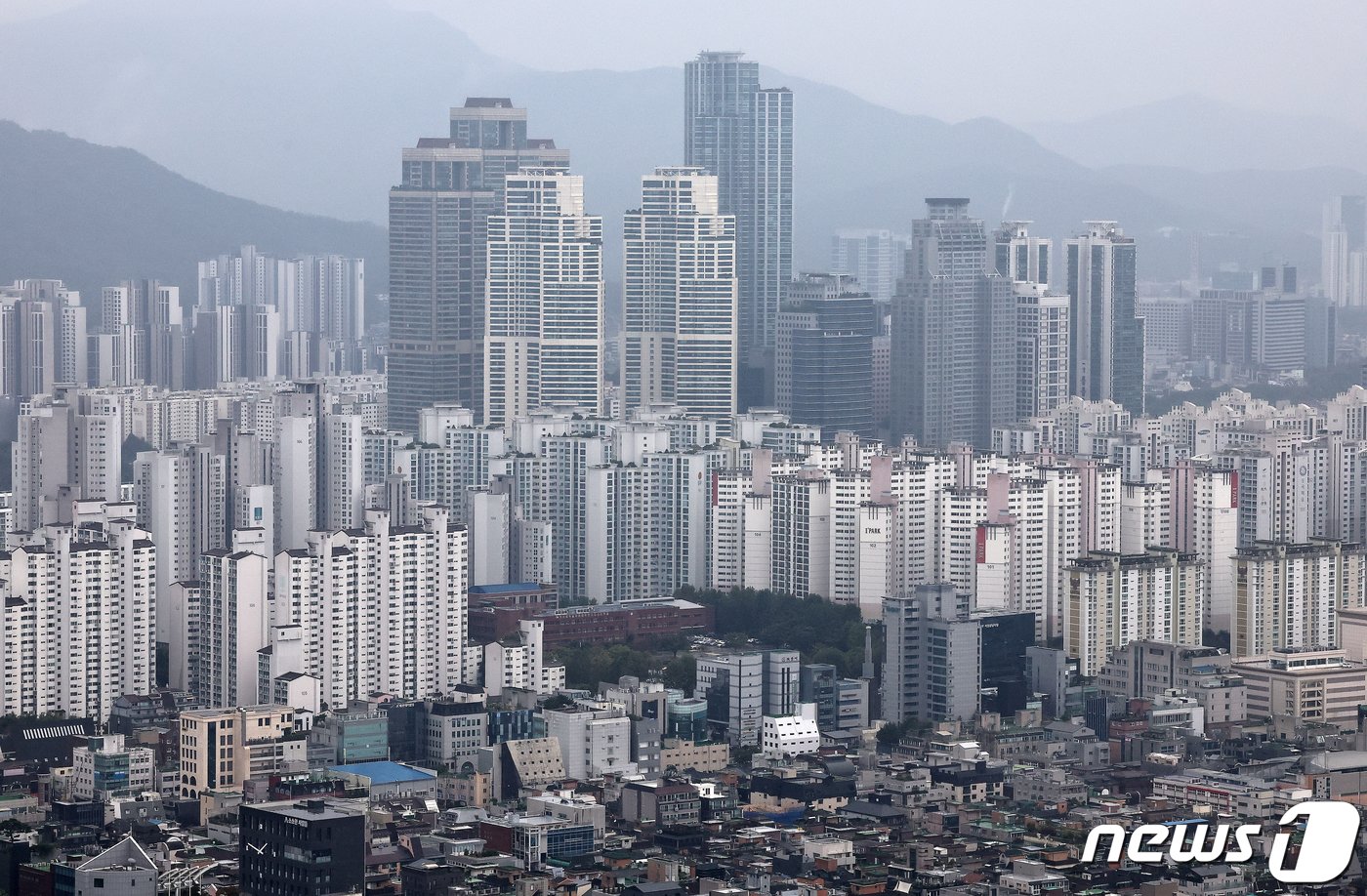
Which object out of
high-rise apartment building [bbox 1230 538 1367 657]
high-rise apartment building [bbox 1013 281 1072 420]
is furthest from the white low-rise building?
high-rise apartment building [bbox 1013 281 1072 420]

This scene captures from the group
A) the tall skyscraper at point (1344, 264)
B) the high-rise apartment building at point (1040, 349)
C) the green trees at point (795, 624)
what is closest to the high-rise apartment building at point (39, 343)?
the high-rise apartment building at point (1040, 349)

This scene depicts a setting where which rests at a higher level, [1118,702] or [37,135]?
[37,135]

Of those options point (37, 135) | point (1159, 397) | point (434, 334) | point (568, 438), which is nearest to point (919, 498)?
point (568, 438)

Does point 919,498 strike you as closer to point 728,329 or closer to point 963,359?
point 728,329

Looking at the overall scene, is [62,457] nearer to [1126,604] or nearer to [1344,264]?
[1126,604]

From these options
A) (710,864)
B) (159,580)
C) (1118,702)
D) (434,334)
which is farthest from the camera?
(434,334)

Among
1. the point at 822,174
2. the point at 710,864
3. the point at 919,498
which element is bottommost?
the point at 710,864

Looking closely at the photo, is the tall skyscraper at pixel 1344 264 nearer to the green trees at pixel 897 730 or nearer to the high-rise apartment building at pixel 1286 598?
the high-rise apartment building at pixel 1286 598
